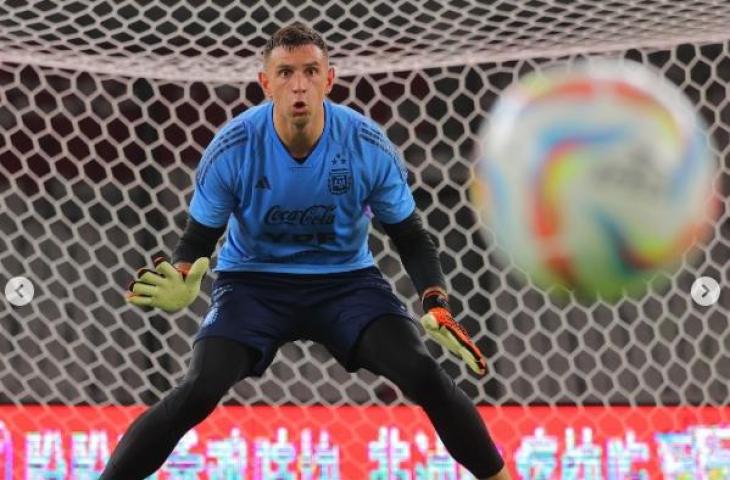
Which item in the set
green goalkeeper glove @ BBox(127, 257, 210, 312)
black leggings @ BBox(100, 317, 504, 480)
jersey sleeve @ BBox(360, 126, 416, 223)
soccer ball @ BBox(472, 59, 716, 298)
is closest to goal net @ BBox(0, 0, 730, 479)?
soccer ball @ BBox(472, 59, 716, 298)

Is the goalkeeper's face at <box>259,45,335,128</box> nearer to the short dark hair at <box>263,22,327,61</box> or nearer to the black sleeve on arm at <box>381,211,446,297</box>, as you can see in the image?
the short dark hair at <box>263,22,327,61</box>

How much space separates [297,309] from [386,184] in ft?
0.83

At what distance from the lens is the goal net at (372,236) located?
320 centimetres

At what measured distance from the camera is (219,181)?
2.09 metres

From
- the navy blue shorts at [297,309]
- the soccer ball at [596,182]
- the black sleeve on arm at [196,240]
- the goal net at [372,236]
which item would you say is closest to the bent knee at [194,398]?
the navy blue shorts at [297,309]

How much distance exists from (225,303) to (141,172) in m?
1.26

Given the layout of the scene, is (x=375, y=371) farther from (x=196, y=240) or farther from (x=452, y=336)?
(x=196, y=240)

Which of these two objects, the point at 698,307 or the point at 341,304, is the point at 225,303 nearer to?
the point at 341,304

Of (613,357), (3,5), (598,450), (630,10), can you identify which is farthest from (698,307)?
(3,5)

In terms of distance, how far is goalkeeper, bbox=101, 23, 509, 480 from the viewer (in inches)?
78.8

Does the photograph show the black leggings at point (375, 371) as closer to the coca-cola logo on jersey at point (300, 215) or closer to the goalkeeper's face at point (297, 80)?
the coca-cola logo on jersey at point (300, 215)

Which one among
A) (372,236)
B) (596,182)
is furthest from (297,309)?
(372,236)

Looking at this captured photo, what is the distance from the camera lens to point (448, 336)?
6.57ft

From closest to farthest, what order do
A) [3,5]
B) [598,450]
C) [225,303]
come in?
[225,303]
[598,450]
[3,5]
